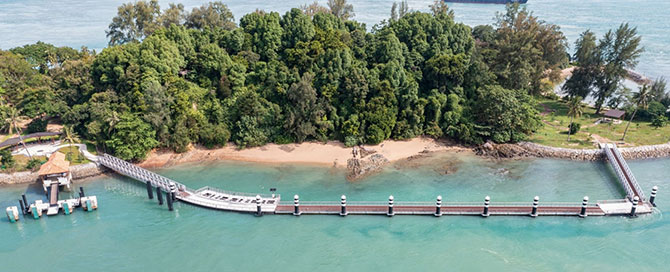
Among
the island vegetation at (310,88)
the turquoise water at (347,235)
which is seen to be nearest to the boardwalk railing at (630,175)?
the turquoise water at (347,235)

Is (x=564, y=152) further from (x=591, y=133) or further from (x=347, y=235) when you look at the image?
(x=347, y=235)

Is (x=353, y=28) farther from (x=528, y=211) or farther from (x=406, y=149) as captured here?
(x=528, y=211)

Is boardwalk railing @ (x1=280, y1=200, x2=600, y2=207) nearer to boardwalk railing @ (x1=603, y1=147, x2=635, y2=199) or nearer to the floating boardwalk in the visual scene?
the floating boardwalk

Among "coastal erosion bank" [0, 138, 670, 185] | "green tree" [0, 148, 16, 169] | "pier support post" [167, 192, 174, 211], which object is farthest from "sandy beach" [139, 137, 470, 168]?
"green tree" [0, 148, 16, 169]

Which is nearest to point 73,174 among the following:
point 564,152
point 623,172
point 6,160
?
point 6,160

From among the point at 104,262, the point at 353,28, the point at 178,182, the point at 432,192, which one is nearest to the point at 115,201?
the point at 178,182

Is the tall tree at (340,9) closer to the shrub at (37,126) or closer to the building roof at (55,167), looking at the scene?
the shrub at (37,126)
